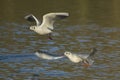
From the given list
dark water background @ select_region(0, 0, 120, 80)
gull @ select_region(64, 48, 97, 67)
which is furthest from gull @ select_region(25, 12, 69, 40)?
gull @ select_region(64, 48, 97, 67)

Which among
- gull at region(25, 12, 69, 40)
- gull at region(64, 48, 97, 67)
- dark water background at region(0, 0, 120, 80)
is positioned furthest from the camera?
dark water background at region(0, 0, 120, 80)

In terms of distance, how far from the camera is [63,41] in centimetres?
2075

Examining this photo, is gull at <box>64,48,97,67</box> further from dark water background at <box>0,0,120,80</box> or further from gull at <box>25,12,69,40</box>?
gull at <box>25,12,69,40</box>

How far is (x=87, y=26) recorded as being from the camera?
24.5m

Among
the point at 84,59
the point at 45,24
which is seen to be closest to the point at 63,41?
the point at 45,24

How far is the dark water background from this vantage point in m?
15.6

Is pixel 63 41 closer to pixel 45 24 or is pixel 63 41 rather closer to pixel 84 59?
pixel 45 24

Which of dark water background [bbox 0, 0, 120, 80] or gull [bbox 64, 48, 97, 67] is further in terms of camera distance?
dark water background [bbox 0, 0, 120, 80]

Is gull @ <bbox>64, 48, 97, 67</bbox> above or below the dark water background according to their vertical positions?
below

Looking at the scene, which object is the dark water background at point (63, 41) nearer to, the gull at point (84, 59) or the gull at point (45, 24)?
the gull at point (84, 59)

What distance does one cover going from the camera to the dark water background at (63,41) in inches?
615

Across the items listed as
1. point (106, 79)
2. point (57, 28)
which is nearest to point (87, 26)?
point (57, 28)

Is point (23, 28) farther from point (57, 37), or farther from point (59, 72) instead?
point (59, 72)

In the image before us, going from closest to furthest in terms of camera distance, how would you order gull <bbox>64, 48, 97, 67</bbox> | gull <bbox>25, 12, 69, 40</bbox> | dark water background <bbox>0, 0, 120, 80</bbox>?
gull <bbox>64, 48, 97, 67</bbox>
gull <bbox>25, 12, 69, 40</bbox>
dark water background <bbox>0, 0, 120, 80</bbox>
